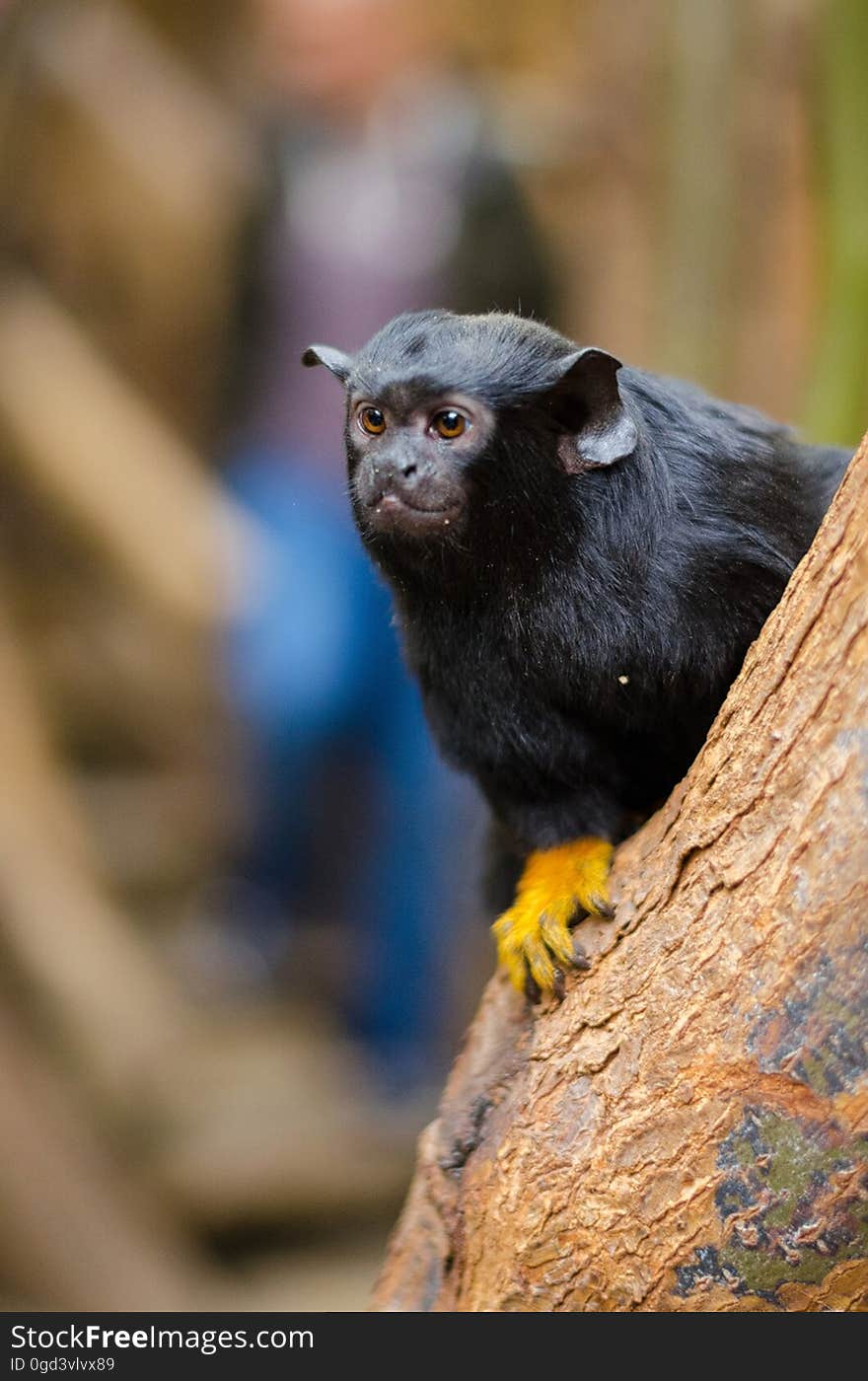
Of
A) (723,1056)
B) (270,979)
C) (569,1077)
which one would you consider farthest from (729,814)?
(270,979)

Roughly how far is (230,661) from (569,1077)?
3343mm

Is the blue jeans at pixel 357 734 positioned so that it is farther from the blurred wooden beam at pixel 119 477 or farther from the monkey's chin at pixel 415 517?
the monkey's chin at pixel 415 517

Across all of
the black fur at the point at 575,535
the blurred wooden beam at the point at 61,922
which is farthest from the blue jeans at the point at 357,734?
the black fur at the point at 575,535

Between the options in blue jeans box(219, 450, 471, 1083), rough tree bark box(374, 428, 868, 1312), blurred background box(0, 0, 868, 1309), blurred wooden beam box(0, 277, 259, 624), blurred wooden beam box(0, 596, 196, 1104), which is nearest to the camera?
rough tree bark box(374, 428, 868, 1312)

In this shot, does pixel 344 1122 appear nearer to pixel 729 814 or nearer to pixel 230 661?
pixel 230 661

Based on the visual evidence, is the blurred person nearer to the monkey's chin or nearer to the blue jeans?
the blue jeans

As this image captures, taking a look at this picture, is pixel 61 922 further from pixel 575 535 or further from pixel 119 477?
pixel 575 535

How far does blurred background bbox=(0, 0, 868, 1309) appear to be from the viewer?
12.0ft

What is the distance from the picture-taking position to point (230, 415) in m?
4.24

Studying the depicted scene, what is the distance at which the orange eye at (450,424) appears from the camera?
6.30ft

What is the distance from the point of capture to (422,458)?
6.34 feet

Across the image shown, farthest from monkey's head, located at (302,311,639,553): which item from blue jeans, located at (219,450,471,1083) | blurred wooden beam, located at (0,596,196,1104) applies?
blurred wooden beam, located at (0,596,196,1104)

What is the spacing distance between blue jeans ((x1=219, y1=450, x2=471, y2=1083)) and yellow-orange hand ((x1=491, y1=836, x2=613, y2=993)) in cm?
146

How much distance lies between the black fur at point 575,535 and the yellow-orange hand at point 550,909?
143mm
